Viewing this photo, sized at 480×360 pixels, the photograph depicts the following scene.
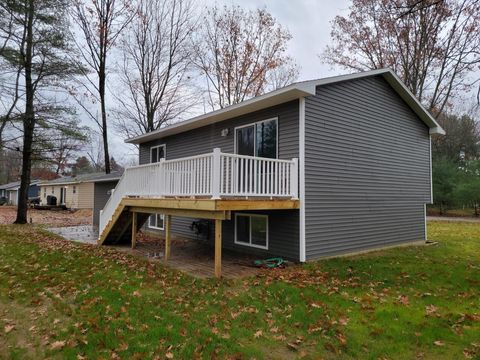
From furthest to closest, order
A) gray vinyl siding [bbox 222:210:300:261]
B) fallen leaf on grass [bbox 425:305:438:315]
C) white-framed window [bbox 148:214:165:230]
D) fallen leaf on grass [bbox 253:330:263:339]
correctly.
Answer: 1. white-framed window [bbox 148:214:165:230]
2. gray vinyl siding [bbox 222:210:300:261]
3. fallen leaf on grass [bbox 425:305:438:315]
4. fallen leaf on grass [bbox 253:330:263:339]

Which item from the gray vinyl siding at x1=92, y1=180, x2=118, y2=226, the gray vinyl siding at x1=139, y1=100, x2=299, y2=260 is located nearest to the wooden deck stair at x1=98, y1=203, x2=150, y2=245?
the gray vinyl siding at x1=139, y1=100, x2=299, y2=260

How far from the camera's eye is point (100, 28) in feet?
65.0

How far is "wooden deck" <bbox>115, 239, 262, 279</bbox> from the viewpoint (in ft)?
22.8

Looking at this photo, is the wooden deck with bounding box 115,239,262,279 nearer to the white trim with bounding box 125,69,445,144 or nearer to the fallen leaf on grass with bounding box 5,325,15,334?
the fallen leaf on grass with bounding box 5,325,15,334

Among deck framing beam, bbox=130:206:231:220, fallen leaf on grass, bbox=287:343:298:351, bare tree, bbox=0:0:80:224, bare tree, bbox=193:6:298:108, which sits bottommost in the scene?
fallen leaf on grass, bbox=287:343:298:351

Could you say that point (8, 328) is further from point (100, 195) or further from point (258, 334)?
point (100, 195)

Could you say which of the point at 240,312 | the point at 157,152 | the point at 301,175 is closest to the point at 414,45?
the point at 301,175

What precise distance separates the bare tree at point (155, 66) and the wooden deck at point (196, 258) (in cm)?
1395

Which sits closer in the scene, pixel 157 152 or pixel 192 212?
pixel 192 212

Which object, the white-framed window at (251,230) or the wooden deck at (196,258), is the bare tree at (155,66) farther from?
the white-framed window at (251,230)

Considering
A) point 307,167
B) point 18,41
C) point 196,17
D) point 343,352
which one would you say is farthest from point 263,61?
point 343,352

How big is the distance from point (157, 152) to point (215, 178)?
793 centimetres

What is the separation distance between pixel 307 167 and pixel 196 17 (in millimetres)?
18033

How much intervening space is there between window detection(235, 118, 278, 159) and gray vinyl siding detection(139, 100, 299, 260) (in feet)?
0.52
